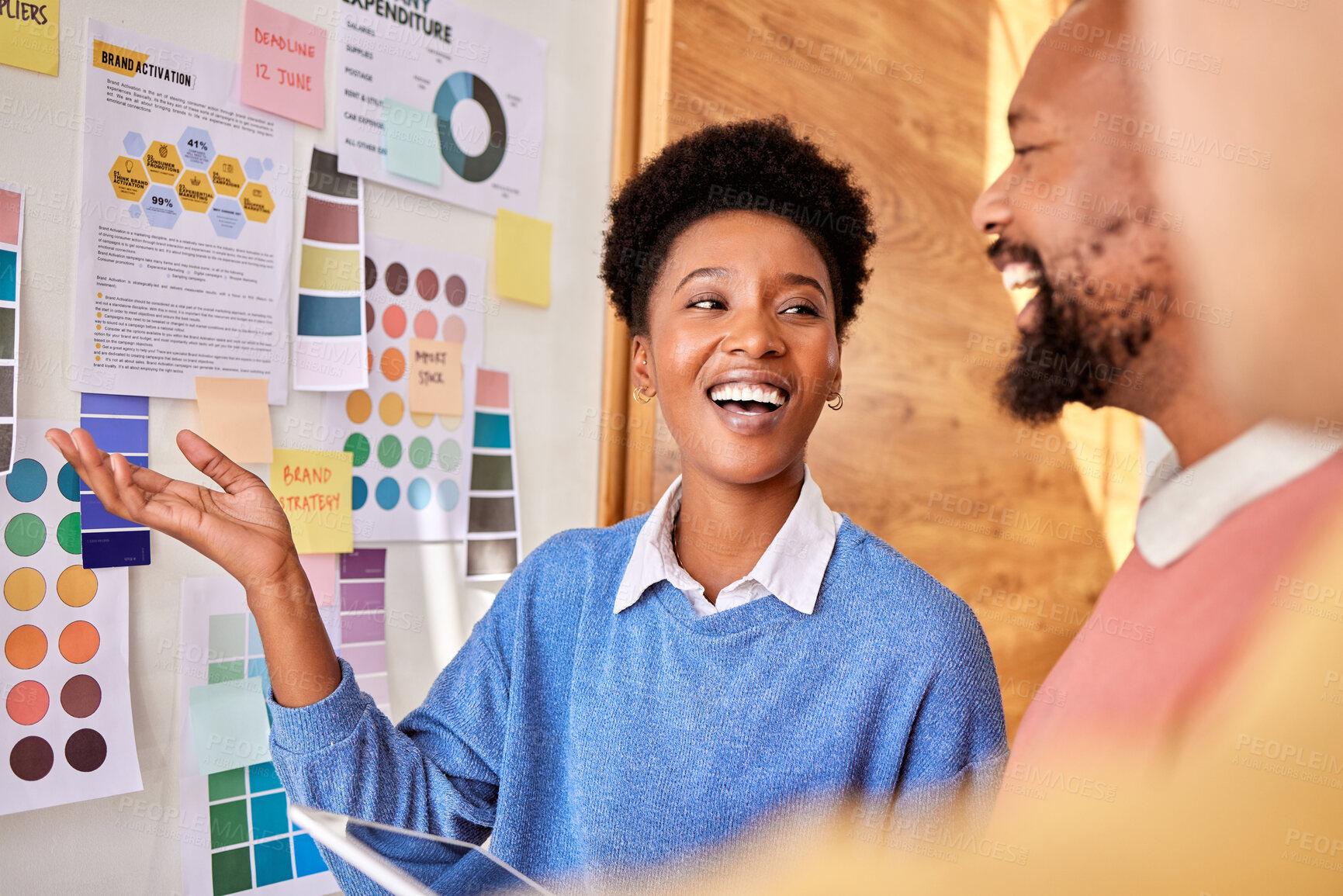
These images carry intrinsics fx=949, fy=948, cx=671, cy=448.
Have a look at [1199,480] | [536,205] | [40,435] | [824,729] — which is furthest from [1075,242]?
[536,205]

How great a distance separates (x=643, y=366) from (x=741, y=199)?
189mm

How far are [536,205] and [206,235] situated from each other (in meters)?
0.43

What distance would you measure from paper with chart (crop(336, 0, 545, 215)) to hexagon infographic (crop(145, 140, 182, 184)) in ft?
0.57

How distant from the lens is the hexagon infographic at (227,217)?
2.92 ft

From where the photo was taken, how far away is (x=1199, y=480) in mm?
138

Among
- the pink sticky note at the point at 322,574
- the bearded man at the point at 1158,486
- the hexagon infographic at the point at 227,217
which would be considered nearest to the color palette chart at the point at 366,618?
the pink sticky note at the point at 322,574

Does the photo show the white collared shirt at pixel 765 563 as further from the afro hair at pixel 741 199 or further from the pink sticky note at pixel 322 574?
the pink sticky note at pixel 322 574

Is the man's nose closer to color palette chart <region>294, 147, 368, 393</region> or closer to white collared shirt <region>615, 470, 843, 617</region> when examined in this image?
white collared shirt <region>615, 470, 843, 617</region>

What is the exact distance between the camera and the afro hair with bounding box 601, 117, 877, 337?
2.98 ft

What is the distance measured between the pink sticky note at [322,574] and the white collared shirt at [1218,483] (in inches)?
37.2

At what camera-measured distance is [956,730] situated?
73 cm

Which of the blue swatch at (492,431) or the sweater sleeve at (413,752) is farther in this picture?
the blue swatch at (492,431)

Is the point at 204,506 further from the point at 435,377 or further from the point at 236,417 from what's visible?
the point at 435,377

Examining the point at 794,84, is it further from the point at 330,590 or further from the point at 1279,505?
the point at 1279,505
